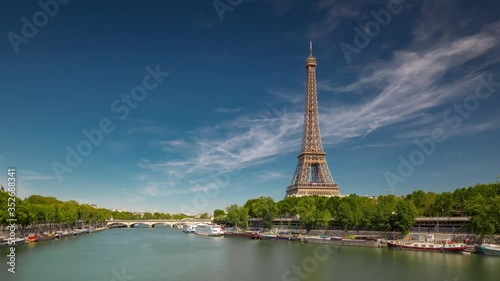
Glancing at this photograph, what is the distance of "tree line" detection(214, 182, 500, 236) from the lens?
45656 millimetres

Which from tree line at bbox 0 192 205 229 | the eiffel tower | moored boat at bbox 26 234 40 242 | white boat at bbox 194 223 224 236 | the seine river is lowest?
white boat at bbox 194 223 224 236

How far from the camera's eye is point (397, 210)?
180 ft

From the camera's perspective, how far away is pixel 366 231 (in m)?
61.4

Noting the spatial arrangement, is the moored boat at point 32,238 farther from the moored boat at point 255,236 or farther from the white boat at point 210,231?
the white boat at point 210,231

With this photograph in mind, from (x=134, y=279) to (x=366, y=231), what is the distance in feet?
133

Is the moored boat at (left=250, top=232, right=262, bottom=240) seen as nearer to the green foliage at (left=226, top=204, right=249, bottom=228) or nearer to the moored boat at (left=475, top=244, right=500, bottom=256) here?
the green foliage at (left=226, top=204, right=249, bottom=228)

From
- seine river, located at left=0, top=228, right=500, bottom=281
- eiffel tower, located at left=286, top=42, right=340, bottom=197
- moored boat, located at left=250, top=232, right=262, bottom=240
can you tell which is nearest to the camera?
seine river, located at left=0, top=228, right=500, bottom=281

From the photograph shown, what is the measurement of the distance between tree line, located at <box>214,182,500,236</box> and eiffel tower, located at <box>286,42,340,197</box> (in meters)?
7.51

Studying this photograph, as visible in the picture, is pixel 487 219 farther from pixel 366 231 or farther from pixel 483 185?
pixel 366 231

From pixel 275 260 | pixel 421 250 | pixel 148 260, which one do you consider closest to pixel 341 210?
pixel 421 250

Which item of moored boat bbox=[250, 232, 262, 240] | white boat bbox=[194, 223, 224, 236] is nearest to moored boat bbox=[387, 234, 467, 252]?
moored boat bbox=[250, 232, 262, 240]

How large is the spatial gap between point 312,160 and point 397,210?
37.2 meters

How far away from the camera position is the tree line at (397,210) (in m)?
45.7

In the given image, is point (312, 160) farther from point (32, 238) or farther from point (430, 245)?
point (32, 238)
